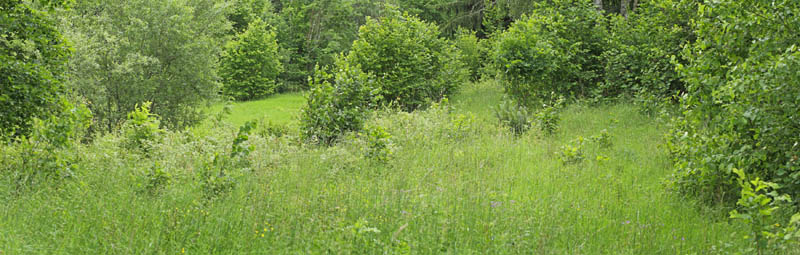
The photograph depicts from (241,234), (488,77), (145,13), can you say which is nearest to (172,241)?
(241,234)

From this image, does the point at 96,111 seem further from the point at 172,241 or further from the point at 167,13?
the point at 172,241

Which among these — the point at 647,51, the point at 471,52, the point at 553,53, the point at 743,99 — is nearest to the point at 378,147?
the point at 743,99

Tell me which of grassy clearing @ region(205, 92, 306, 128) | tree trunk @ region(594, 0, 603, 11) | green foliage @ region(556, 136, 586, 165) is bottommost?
grassy clearing @ region(205, 92, 306, 128)

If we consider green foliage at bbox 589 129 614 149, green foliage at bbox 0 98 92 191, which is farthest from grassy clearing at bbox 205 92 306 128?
green foliage at bbox 0 98 92 191

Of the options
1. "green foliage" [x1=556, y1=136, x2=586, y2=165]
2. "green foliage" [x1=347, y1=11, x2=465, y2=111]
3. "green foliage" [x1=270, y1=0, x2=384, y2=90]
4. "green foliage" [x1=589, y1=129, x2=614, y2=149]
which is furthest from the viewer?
"green foliage" [x1=270, y1=0, x2=384, y2=90]

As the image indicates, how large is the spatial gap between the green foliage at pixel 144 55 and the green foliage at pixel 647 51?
12.3 metres

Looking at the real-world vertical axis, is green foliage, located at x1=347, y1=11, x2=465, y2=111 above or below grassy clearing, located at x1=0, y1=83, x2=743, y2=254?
below

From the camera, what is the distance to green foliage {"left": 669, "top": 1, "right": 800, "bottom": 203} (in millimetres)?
5004

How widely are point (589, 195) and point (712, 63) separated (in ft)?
6.40

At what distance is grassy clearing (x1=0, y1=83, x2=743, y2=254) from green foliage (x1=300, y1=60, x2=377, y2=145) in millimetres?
2035

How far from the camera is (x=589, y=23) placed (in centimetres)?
1531

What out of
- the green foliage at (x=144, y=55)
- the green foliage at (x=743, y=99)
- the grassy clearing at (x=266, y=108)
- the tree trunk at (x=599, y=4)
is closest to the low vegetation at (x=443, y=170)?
the green foliage at (x=743, y=99)

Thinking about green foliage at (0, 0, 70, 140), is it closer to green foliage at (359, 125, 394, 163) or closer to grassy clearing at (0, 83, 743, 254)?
grassy clearing at (0, 83, 743, 254)

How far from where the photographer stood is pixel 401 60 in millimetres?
17312
